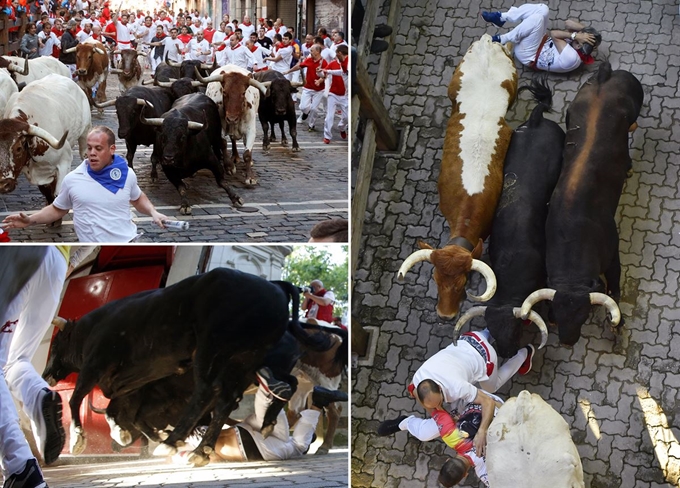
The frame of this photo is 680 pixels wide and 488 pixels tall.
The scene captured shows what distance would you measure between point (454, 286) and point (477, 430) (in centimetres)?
142

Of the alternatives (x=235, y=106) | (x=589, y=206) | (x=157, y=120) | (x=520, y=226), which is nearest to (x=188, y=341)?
(x=520, y=226)

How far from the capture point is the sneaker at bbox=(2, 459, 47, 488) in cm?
668

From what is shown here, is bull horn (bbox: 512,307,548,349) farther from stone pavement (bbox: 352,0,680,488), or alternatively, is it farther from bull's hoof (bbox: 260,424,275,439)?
bull's hoof (bbox: 260,424,275,439)

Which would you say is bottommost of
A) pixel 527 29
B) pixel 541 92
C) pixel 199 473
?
pixel 199 473

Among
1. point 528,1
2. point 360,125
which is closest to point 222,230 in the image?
point 360,125

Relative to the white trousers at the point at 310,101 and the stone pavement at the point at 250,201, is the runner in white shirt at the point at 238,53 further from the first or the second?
the stone pavement at the point at 250,201

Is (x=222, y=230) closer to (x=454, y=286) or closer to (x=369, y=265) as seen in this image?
(x=369, y=265)

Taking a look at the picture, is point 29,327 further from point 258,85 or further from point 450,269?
point 258,85

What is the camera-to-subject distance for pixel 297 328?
693cm

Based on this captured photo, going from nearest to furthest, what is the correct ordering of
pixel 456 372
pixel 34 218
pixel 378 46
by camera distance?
pixel 34 218 → pixel 456 372 → pixel 378 46

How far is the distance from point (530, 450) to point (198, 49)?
1027 centimetres

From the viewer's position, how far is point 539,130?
900 cm

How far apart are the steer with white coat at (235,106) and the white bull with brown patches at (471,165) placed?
267 cm

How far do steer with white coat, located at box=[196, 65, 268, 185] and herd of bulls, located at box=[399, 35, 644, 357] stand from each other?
2700 mm
